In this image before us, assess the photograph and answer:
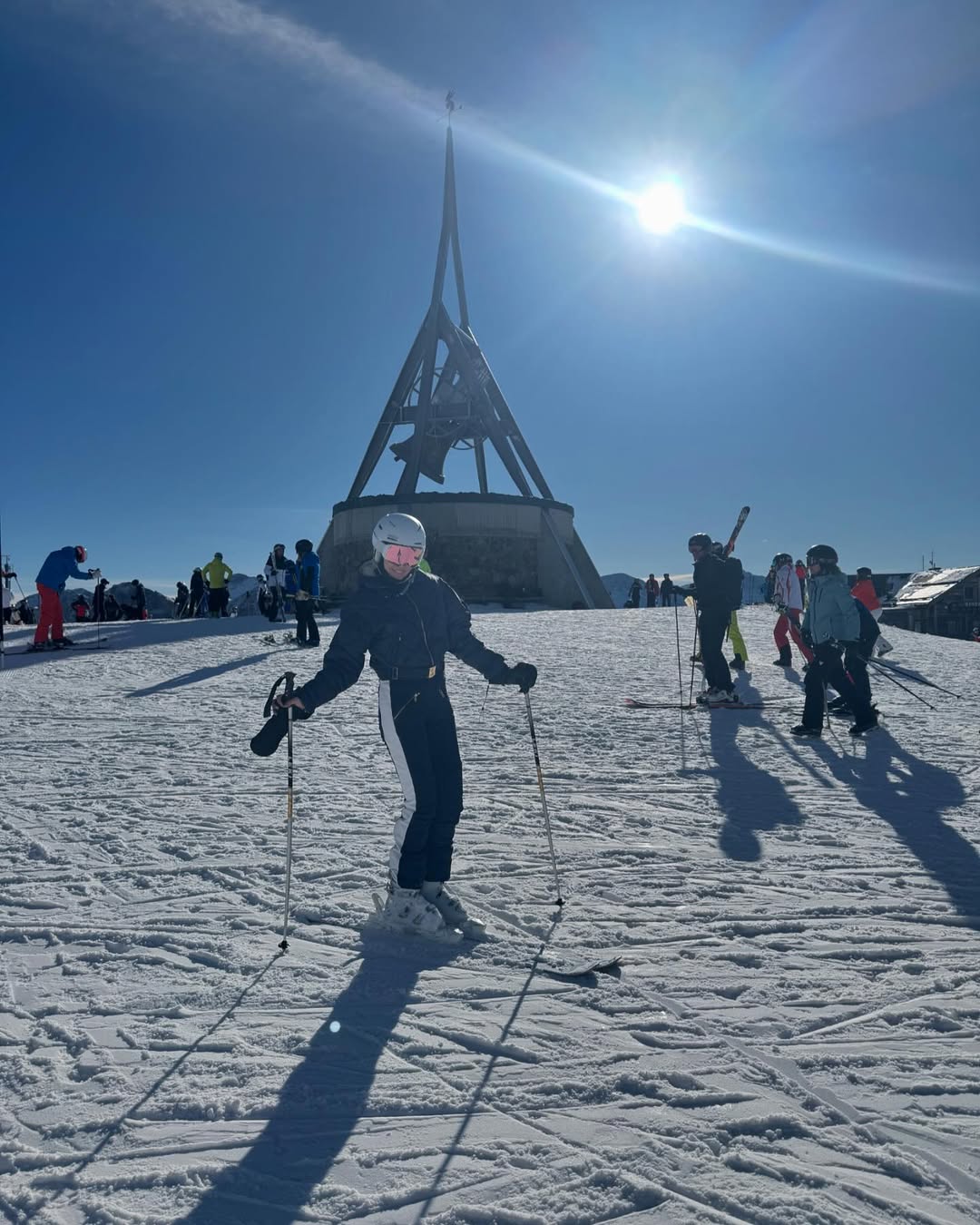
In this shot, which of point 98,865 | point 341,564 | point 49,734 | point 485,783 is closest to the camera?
point 98,865

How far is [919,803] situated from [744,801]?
112cm

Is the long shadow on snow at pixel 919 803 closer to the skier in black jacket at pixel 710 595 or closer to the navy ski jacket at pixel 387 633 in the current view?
the skier in black jacket at pixel 710 595

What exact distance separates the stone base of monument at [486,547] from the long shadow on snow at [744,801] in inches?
901

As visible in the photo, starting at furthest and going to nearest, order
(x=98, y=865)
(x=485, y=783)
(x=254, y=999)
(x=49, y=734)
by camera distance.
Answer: (x=49, y=734), (x=485, y=783), (x=98, y=865), (x=254, y=999)

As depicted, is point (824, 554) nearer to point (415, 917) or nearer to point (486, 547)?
point (415, 917)

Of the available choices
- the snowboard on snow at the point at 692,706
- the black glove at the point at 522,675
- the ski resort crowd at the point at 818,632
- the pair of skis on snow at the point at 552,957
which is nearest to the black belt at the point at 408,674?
the black glove at the point at 522,675

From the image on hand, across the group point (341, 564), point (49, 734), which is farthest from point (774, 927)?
point (341, 564)

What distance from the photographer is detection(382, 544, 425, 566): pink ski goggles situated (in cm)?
353

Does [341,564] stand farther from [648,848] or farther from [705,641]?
[648,848]

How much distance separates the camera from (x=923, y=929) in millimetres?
3484

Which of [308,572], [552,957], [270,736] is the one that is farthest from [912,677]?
[270,736]

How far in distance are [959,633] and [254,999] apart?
4470cm

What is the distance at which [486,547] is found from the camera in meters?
30.8

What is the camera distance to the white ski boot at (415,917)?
3.47 m
